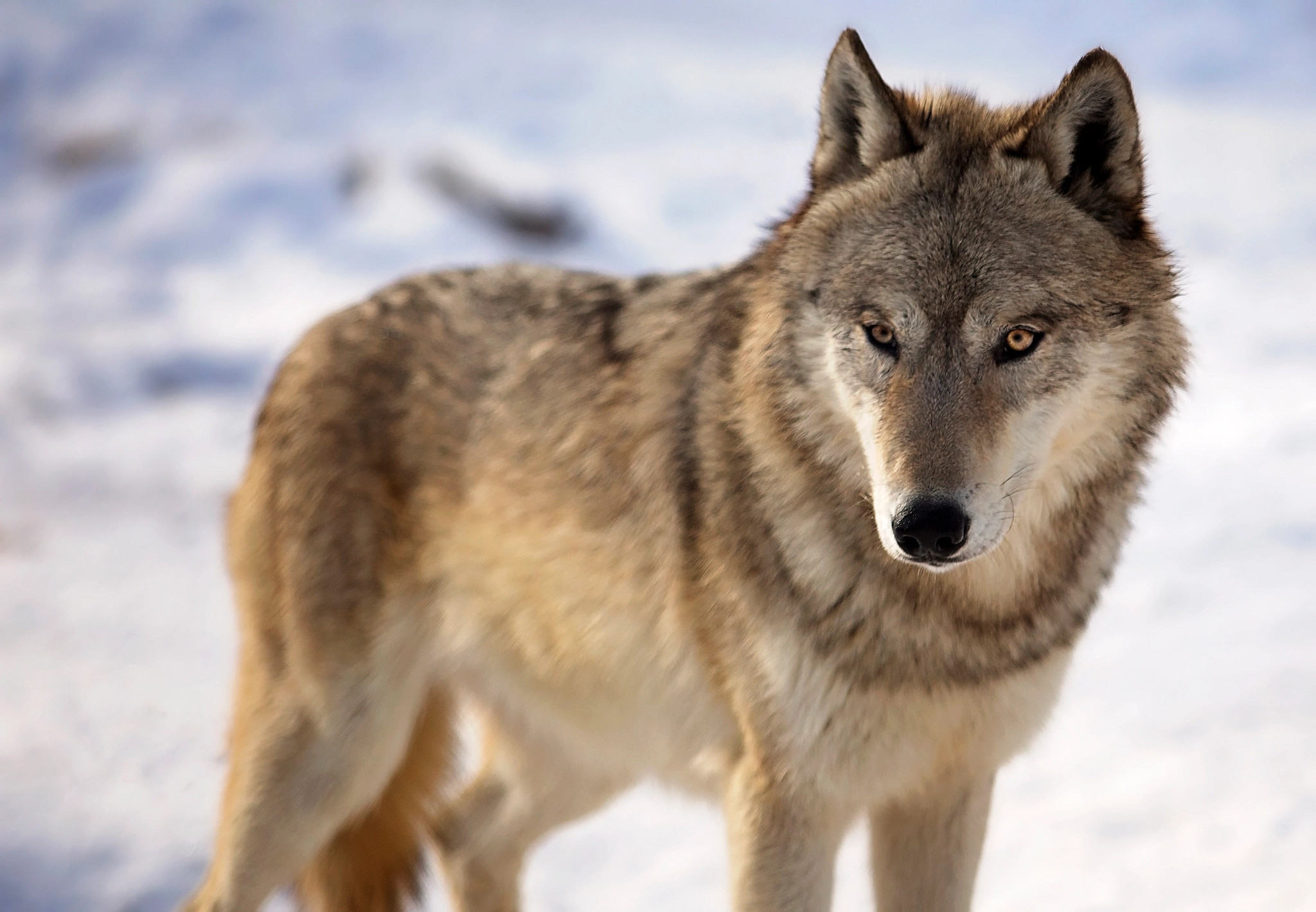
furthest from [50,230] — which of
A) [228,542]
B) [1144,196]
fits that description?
[1144,196]

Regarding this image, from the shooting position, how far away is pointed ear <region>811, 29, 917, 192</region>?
7.55 ft

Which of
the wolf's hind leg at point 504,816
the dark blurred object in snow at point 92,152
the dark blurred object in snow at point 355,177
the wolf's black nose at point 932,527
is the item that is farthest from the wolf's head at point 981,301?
the dark blurred object in snow at point 92,152

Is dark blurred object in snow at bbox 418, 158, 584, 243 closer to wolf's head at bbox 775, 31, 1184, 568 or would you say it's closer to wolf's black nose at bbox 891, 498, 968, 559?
wolf's head at bbox 775, 31, 1184, 568

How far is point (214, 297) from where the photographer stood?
8102 millimetres

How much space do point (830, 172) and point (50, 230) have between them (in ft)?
26.4

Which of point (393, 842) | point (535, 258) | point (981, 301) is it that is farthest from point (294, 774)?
point (535, 258)

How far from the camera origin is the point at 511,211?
821 centimetres

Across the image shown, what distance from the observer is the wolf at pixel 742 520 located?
217 cm

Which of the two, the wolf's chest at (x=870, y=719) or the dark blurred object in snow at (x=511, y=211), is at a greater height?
the wolf's chest at (x=870, y=719)

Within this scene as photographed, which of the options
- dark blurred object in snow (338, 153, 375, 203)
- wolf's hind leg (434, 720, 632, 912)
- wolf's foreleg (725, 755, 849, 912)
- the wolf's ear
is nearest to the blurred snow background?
dark blurred object in snow (338, 153, 375, 203)

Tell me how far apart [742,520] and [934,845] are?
799 millimetres

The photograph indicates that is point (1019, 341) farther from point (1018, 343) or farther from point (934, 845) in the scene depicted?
point (934, 845)

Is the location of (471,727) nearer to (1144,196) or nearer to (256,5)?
(1144,196)

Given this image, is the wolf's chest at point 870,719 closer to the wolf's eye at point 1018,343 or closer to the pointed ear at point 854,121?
the wolf's eye at point 1018,343
